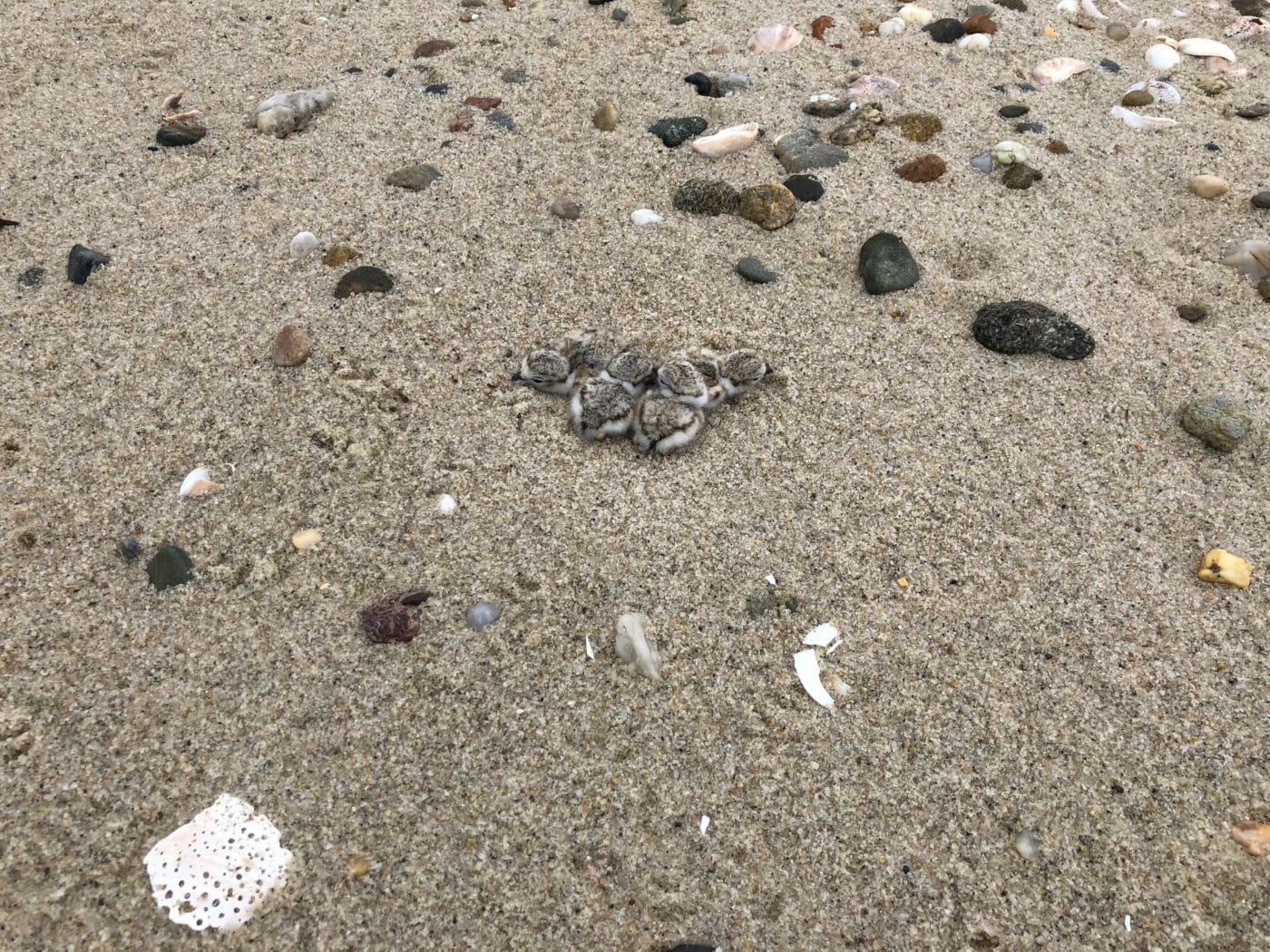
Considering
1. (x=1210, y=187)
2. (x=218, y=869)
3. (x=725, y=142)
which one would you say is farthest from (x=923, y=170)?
(x=218, y=869)

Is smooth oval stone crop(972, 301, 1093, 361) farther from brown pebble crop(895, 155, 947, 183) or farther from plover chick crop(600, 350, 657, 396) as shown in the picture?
plover chick crop(600, 350, 657, 396)

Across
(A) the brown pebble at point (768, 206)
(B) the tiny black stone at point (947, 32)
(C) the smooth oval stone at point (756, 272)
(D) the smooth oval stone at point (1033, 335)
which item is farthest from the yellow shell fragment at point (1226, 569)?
(B) the tiny black stone at point (947, 32)

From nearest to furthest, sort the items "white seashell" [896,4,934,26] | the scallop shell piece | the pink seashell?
the pink seashell < the scallop shell piece < "white seashell" [896,4,934,26]

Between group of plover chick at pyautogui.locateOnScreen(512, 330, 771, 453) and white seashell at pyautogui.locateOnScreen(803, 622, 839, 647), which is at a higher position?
group of plover chick at pyautogui.locateOnScreen(512, 330, 771, 453)

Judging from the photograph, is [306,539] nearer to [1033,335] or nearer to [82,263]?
[82,263]

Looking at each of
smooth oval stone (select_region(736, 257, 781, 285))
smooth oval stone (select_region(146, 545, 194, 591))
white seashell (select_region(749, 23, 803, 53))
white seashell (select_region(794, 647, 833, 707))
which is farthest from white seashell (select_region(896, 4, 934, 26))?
smooth oval stone (select_region(146, 545, 194, 591))

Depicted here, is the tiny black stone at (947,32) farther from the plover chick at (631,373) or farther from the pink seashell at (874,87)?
the plover chick at (631,373)

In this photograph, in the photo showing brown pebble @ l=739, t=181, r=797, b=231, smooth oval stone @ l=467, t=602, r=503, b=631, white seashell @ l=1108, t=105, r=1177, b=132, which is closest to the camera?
smooth oval stone @ l=467, t=602, r=503, b=631
